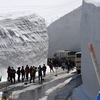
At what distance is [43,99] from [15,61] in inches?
455

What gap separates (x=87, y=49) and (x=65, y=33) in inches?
1424

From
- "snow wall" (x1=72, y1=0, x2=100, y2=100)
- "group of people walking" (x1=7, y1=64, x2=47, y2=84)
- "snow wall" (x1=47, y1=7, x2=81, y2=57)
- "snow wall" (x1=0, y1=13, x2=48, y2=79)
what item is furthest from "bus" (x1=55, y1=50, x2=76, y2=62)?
"snow wall" (x1=72, y1=0, x2=100, y2=100)

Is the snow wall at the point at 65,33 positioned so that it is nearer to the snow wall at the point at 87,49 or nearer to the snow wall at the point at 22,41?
the snow wall at the point at 22,41

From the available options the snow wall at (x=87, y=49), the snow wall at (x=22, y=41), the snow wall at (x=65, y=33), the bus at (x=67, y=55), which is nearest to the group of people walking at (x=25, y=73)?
the snow wall at (x=22, y=41)

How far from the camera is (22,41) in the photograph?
91.0 feet

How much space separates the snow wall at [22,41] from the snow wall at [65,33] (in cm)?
1718

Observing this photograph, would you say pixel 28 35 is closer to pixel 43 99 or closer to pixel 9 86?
A: pixel 9 86

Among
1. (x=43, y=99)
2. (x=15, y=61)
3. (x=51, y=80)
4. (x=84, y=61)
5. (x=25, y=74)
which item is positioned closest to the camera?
(x=84, y=61)

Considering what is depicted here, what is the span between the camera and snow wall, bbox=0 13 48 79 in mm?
25859

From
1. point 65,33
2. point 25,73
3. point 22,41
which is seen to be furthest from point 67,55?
point 25,73

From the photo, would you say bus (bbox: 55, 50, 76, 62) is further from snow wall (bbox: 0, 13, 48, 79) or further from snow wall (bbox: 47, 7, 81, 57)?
snow wall (bbox: 0, 13, 48, 79)

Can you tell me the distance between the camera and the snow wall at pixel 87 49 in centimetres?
1167

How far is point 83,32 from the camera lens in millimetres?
14023

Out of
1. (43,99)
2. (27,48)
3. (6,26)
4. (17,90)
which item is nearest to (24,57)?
(27,48)
